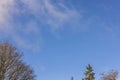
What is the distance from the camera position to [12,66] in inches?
1720

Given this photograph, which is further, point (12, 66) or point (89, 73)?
point (89, 73)

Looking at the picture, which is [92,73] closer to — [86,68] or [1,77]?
[86,68]

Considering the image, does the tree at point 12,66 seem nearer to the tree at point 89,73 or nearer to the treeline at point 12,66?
the treeline at point 12,66

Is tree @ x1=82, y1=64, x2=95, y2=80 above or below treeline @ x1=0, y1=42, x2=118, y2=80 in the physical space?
above

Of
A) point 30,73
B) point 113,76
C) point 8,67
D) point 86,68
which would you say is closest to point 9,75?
point 8,67

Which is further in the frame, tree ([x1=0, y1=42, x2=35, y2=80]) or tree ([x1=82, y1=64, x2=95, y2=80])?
tree ([x1=82, y1=64, x2=95, y2=80])

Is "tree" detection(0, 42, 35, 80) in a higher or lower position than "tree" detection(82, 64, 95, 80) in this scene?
Answer: lower

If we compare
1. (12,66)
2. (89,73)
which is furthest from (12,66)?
(89,73)

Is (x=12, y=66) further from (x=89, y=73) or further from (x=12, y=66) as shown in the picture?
(x=89, y=73)

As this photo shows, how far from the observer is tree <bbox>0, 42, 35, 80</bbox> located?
43.2 m

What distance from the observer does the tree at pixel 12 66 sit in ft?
142

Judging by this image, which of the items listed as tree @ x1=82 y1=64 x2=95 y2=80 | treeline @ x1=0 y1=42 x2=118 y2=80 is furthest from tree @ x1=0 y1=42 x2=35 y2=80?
tree @ x1=82 y1=64 x2=95 y2=80

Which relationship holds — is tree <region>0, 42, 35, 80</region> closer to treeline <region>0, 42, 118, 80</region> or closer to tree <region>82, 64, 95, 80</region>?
treeline <region>0, 42, 118, 80</region>

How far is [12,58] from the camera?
44.5 meters
